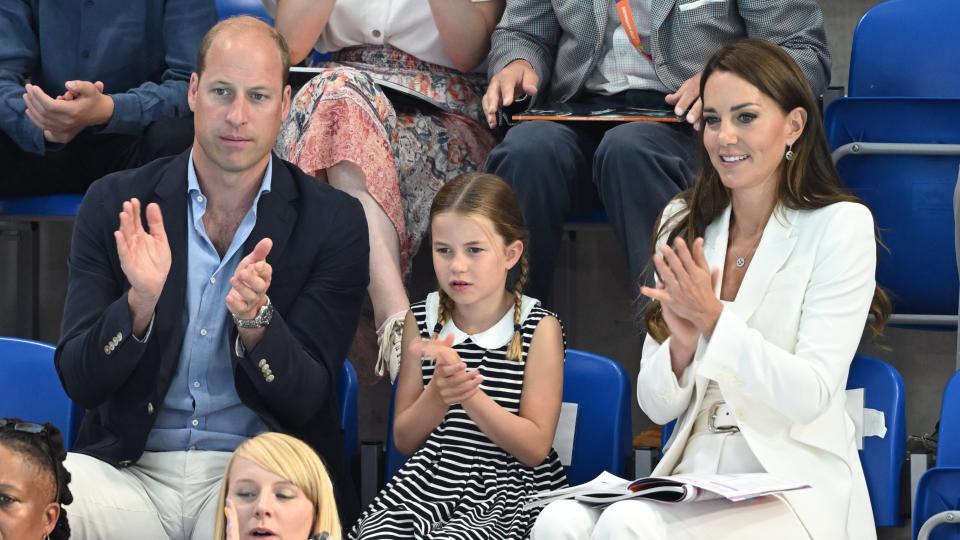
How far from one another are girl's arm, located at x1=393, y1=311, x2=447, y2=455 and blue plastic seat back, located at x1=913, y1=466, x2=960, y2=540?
0.93 m

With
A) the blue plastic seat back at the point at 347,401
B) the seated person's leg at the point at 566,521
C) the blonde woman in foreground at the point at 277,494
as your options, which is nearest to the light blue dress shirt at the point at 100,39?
the blue plastic seat back at the point at 347,401

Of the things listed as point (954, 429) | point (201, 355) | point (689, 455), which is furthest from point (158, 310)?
point (954, 429)

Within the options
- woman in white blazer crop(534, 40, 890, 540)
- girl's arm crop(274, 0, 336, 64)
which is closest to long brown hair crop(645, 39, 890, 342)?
woman in white blazer crop(534, 40, 890, 540)

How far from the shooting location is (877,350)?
3.91 meters

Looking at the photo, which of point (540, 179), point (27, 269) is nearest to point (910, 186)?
point (540, 179)

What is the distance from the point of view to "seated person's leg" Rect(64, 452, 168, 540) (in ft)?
8.71

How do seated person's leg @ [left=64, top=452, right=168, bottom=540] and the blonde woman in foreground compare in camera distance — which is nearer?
the blonde woman in foreground

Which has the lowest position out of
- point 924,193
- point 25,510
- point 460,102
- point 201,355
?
point 25,510

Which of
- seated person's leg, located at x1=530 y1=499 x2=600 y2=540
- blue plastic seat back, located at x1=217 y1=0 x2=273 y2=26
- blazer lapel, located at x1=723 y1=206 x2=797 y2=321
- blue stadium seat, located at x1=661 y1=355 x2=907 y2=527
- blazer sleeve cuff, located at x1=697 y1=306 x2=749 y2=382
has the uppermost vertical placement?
blue plastic seat back, located at x1=217 y1=0 x2=273 y2=26

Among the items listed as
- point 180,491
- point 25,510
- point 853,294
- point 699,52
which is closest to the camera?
point 25,510

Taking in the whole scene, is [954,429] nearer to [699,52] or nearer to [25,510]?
[699,52]

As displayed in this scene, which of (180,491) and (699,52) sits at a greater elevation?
(699,52)

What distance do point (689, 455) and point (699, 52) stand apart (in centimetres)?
125

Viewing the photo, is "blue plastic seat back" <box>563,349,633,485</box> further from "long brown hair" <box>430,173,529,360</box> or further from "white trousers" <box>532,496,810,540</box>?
"white trousers" <box>532,496,810,540</box>
